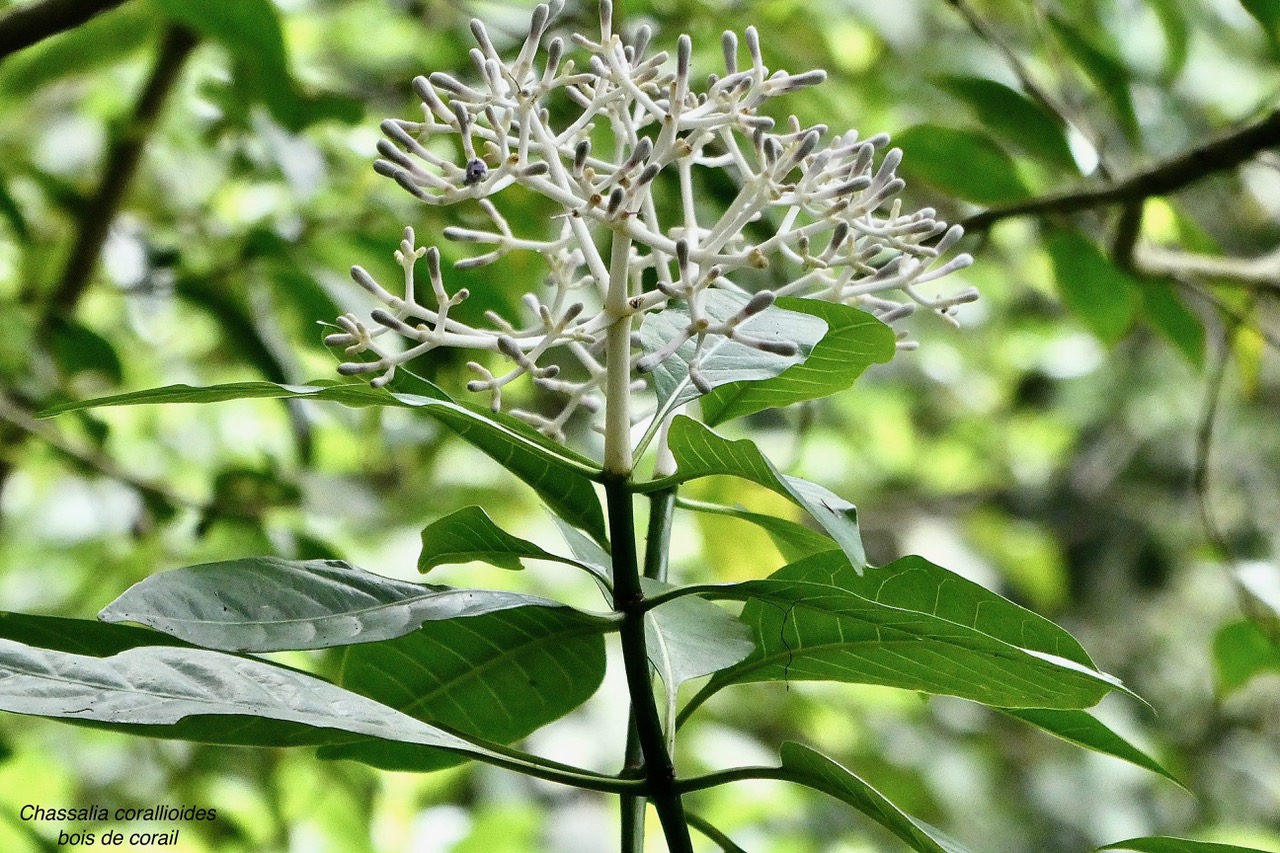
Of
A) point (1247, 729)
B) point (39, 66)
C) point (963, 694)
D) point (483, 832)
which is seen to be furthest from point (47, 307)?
point (1247, 729)

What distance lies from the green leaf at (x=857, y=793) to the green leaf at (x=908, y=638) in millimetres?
47

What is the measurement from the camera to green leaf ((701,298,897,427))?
562 mm

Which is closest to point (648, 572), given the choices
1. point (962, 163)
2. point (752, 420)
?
point (962, 163)

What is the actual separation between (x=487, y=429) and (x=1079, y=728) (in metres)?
0.34

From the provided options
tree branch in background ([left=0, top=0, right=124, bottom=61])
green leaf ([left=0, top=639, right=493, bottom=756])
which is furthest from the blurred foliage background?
green leaf ([left=0, top=639, right=493, bottom=756])

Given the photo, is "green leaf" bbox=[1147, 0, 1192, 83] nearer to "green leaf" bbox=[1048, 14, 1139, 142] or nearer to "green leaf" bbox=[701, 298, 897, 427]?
"green leaf" bbox=[1048, 14, 1139, 142]

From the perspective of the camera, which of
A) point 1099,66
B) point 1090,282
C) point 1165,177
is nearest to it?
point 1165,177

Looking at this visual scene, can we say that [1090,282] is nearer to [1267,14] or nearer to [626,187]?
[1267,14]

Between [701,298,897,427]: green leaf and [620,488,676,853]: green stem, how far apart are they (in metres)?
0.06

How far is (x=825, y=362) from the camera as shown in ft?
1.90

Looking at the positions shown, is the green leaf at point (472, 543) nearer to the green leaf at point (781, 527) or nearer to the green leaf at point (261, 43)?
the green leaf at point (781, 527)

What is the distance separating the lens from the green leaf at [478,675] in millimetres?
584

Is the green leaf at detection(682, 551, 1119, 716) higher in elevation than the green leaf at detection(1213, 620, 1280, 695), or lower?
lower

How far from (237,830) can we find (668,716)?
3.20 feet
